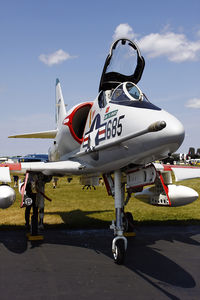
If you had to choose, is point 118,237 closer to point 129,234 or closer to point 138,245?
point 138,245

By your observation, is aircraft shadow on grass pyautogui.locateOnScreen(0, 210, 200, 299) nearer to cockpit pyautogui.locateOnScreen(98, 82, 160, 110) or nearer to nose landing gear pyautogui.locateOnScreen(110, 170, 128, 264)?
nose landing gear pyautogui.locateOnScreen(110, 170, 128, 264)

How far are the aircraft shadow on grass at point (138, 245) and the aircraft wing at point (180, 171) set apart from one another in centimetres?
165

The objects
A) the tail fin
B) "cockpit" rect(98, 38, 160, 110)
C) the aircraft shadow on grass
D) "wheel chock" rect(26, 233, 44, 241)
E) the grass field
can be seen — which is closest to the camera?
the aircraft shadow on grass

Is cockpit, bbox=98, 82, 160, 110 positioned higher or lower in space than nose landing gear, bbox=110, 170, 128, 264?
higher

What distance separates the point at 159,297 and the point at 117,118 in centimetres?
313

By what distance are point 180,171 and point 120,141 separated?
13.9 feet

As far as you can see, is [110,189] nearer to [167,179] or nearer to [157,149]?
[167,179]

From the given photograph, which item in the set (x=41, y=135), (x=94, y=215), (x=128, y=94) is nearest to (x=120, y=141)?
(x=128, y=94)

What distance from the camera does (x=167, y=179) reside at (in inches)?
348

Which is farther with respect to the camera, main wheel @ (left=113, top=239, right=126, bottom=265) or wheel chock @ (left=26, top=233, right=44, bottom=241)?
wheel chock @ (left=26, top=233, right=44, bottom=241)

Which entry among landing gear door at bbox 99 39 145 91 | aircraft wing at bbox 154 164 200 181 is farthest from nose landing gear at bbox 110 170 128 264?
aircraft wing at bbox 154 164 200 181

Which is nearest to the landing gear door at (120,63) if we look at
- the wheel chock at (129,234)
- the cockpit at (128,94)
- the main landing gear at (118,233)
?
the cockpit at (128,94)

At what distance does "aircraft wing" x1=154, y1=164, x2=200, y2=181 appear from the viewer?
8.84m

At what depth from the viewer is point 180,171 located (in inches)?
362
